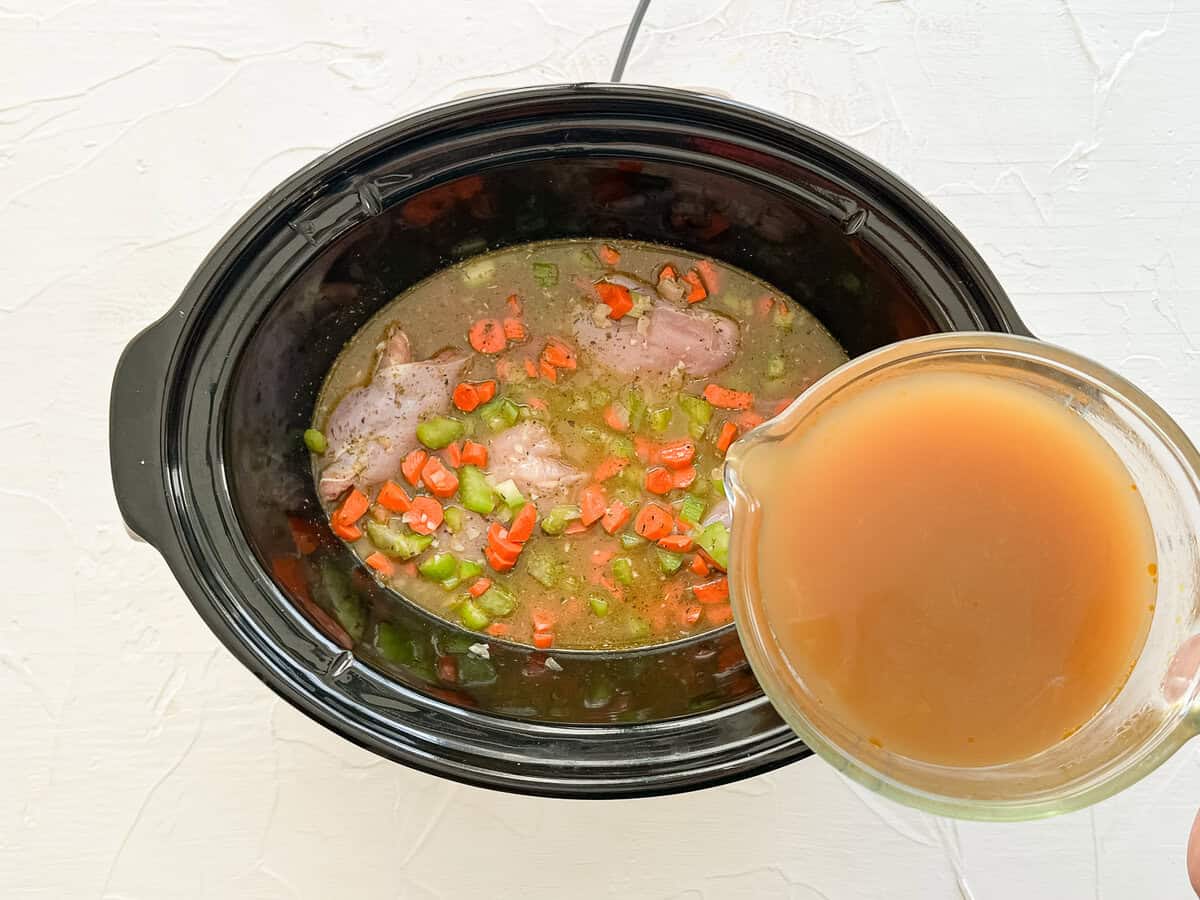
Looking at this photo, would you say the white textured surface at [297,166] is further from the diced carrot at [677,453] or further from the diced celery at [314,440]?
the diced carrot at [677,453]

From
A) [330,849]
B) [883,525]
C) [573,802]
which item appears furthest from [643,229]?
[330,849]

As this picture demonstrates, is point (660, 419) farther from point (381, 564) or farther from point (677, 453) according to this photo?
point (381, 564)

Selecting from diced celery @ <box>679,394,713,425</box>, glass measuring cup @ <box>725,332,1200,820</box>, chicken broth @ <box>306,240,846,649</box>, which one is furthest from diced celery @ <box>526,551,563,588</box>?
glass measuring cup @ <box>725,332,1200,820</box>

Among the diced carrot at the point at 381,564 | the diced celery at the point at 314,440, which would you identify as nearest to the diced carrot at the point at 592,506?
the diced carrot at the point at 381,564

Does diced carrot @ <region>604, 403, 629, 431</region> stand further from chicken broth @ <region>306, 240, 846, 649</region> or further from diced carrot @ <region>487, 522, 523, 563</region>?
diced carrot @ <region>487, 522, 523, 563</region>

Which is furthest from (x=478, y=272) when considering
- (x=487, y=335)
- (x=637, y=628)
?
(x=637, y=628)
